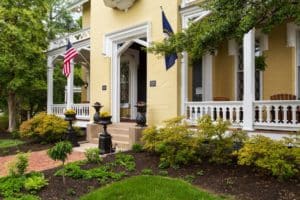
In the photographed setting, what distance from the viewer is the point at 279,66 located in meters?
11.8

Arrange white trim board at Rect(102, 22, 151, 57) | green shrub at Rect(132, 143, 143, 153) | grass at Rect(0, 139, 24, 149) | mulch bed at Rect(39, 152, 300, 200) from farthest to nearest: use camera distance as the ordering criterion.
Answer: grass at Rect(0, 139, 24, 149), white trim board at Rect(102, 22, 151, 57), green shrub at Rect(132, 143, 143, 153), mulch bed at Rect(39, 152, 300, 200)

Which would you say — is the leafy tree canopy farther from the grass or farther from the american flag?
the grass

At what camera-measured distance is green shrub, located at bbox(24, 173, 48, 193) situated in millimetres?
7488

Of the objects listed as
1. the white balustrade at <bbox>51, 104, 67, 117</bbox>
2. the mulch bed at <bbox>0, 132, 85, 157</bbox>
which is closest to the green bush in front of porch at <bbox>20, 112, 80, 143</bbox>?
the mulch bed at <bbox>0, 132, 85, 157</bbox>

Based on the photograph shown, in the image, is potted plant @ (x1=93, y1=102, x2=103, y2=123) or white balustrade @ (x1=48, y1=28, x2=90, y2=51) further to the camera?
white balustrade @ (x1=48, y1=28, x2=90, y2=51)

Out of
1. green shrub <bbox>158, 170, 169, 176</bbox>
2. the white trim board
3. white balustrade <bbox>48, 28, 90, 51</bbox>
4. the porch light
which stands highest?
the porch light

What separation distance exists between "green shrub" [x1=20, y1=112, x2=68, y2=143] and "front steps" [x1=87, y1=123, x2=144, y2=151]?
1.30m

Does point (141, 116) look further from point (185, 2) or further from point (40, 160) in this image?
point (185, 2)

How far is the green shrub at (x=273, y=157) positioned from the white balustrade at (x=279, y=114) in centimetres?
120

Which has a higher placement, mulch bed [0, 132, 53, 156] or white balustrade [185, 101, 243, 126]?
white balustrade [185, 101, 243, 126]

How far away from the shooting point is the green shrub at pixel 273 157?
7395 mm

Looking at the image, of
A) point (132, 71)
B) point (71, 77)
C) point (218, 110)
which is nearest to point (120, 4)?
point (132, 71)

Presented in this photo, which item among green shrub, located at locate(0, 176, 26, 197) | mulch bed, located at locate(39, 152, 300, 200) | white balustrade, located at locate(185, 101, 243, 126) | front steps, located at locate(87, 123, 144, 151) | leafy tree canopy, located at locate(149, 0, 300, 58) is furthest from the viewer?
front steps, located at locate(87, 123, 144, 151)

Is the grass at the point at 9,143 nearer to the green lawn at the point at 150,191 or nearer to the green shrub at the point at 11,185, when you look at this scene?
the green shrub at the point at 11,185
